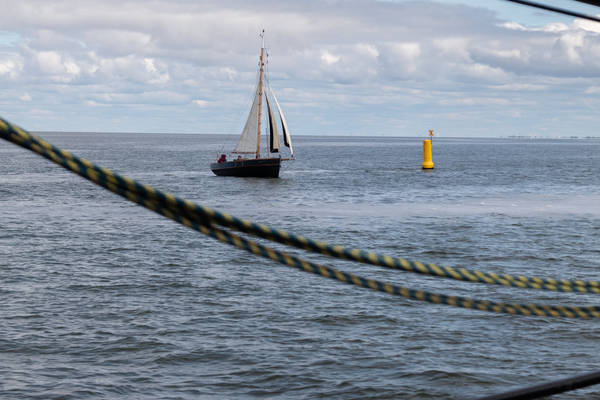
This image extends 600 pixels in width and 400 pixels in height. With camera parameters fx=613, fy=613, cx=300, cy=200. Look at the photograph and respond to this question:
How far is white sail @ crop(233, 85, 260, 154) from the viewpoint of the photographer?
223 feet

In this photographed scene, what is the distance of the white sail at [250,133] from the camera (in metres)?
68.0

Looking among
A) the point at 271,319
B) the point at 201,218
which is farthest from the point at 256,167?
the point at 201,218

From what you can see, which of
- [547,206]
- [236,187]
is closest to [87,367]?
[547,206]

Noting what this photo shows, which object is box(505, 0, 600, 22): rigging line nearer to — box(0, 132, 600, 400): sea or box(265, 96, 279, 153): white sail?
box(0, 132, 600, 400): sea

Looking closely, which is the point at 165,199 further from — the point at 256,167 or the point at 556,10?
the point at 256,167

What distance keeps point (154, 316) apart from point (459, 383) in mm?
7838

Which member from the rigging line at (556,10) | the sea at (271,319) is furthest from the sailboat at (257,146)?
the rigging line at (556,10)

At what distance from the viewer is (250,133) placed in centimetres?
6806

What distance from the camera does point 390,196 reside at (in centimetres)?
4875

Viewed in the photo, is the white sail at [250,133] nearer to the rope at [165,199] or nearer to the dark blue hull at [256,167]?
the dark blue hull at [256,167]

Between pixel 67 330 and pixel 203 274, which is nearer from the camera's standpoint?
pixel 67 330

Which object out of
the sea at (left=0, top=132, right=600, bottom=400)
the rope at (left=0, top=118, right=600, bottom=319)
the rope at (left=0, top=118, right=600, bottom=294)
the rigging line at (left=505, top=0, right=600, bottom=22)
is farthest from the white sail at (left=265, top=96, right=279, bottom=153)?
the rope at (left=0, top=118, right=600, bottom=294)

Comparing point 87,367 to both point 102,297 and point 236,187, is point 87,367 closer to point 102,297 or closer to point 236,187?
point 102,297

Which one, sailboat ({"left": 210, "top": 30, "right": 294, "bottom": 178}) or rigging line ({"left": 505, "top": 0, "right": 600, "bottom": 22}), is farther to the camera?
sailboat ({"left": 210, "top": 30, "right": 294, "bottom": 178})
